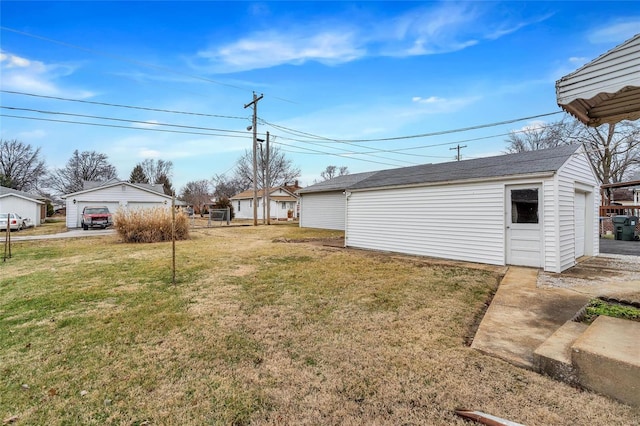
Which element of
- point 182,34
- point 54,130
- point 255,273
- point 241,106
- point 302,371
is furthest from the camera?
point 241,106

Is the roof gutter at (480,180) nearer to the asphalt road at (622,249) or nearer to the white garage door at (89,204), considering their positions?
the asphalt road at (622,249)

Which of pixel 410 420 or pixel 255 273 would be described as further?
pixel 255 273

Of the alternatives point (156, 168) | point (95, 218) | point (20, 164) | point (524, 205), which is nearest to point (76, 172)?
point (20, 164)

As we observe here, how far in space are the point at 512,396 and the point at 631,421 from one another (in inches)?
24.5

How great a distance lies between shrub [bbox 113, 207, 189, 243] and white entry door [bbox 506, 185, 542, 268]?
38.1 ft

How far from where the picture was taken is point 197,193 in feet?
152

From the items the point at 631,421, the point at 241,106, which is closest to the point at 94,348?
the point at 631,421

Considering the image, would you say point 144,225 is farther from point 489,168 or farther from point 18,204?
point 18,204

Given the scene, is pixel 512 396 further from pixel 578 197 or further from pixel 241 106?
pixel 241 106

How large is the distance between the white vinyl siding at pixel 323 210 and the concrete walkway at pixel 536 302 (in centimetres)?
1153

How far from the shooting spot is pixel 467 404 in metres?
2.02

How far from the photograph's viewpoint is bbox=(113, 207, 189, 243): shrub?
11.6 metres

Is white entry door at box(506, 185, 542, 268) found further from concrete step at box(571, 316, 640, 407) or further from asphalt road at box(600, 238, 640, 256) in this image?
concrete step at box(571, 316, 640, 407)

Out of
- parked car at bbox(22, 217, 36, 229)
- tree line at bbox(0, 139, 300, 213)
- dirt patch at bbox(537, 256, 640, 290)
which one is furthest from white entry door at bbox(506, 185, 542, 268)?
tree line at bbox(0, 139, 300, 213)
